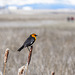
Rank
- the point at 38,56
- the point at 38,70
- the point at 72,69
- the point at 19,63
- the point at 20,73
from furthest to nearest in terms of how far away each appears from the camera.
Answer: the point at 38,56
the point at 19,63
the point at 72,69
the point at 38,70
the point at 20,73

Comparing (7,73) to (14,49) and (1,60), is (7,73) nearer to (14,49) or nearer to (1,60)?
(1,60)

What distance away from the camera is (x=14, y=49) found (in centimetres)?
392

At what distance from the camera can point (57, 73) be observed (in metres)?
2.72

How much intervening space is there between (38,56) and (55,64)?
1.76 ft

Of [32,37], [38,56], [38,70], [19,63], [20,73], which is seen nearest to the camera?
[20,73]

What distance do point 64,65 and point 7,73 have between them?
100cm

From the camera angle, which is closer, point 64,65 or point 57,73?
point 57,73

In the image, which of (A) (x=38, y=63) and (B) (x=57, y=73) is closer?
(B) (x=57, y=73)

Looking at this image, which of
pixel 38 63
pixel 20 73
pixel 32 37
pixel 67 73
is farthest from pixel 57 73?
pixel 20 73

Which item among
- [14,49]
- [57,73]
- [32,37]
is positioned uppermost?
[32,37]

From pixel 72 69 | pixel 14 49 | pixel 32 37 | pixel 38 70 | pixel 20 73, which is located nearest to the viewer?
pixel 20 73

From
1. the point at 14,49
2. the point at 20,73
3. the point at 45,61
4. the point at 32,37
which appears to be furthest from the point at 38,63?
the point at 20,73

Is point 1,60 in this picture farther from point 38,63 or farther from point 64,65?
point 64,65

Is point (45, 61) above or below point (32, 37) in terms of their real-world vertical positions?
below
